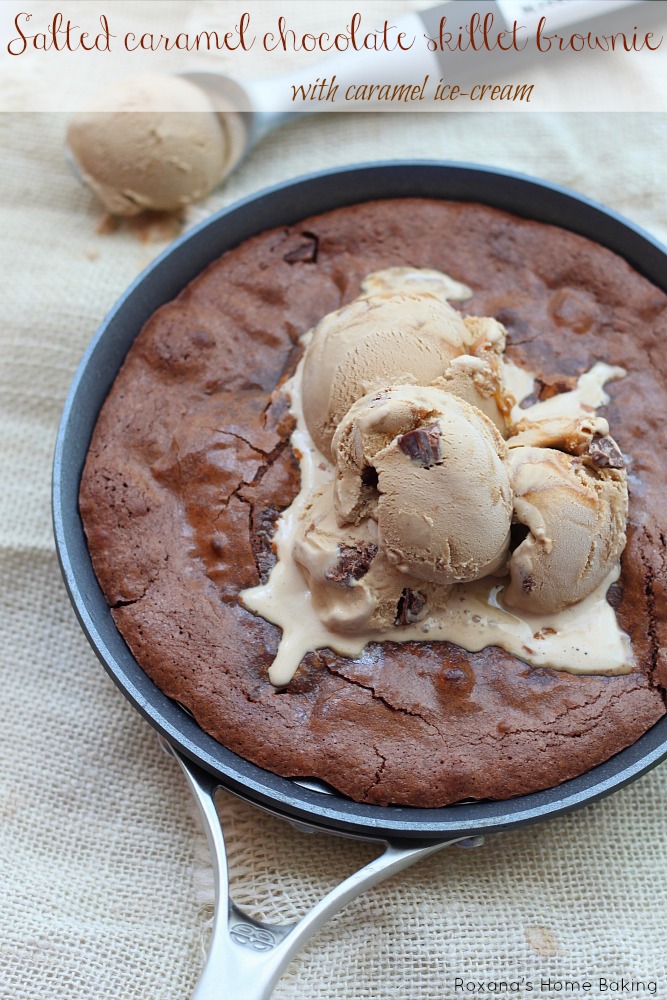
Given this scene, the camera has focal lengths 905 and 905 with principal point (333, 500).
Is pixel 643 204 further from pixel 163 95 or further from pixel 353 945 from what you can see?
pixel 353 945

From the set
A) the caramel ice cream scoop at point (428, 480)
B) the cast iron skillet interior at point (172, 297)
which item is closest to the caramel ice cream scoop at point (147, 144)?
the cast iron skillet interior at point (172, 297)

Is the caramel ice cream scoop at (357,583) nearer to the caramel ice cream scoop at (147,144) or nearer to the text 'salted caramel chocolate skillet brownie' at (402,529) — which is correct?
the text 'salted caramel chocolate skillet brownie' at (402,529)

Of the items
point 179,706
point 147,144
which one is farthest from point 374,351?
point 147,144

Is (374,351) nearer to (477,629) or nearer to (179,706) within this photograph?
(477,629)

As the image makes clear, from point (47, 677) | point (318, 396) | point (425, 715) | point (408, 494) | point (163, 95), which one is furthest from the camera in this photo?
point (163, 95)

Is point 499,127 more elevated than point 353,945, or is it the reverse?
point 499,127

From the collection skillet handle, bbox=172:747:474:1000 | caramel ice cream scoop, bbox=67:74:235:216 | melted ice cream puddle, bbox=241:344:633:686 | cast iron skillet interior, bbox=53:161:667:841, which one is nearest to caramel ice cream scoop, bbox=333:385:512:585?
melted ice cream puddle, bbox=241:344:633:686

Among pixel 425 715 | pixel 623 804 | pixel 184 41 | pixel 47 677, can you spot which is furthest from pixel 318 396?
pixel 184 41
